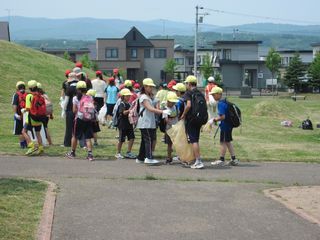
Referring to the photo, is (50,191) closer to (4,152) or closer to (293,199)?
(293,199)

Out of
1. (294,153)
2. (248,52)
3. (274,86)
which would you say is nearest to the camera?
(294,153)

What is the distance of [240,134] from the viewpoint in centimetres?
1798

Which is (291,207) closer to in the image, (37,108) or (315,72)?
A: (37,108)

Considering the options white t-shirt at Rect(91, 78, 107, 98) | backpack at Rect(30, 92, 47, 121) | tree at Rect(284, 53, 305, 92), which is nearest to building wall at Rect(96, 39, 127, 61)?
tree at Rect(284, 53, 305, 92)

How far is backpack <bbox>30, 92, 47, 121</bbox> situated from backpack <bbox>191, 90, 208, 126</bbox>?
3215mm

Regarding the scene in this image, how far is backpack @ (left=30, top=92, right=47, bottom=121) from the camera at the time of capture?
12.4 metres

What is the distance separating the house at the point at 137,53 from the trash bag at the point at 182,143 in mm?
74863

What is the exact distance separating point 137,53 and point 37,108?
3091 inches

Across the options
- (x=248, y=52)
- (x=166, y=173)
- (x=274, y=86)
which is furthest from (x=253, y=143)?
(x=248, y=52)

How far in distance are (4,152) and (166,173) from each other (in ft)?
12.6

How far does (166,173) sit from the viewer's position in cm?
1091

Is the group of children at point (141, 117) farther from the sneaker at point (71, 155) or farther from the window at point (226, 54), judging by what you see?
the window at point (226, 54)

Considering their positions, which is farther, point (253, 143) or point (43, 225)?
point (253, 143)

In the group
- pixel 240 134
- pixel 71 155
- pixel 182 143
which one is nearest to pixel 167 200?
pixel 182 143
